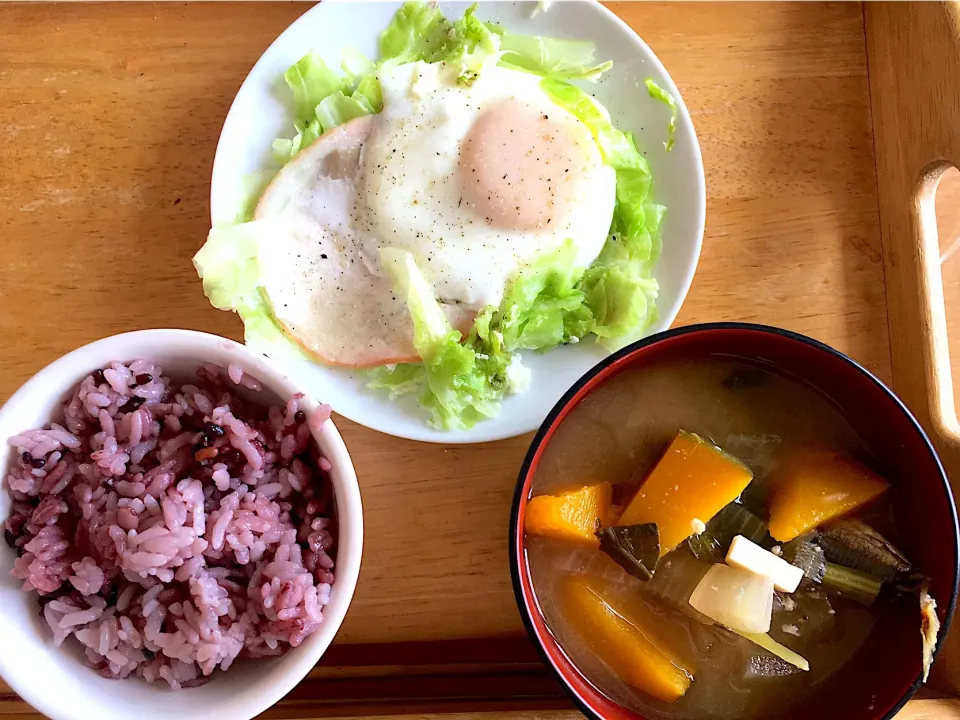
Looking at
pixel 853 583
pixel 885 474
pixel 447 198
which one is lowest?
pixel 853 583

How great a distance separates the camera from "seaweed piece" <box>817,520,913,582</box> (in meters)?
1.12

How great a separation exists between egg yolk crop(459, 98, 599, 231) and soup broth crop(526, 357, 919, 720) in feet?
1.14

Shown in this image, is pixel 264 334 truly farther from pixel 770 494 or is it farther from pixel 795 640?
pixel 795 640

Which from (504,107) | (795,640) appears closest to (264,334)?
(504,107)

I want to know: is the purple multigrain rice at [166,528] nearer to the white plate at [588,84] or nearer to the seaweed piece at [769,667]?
the white plate at [588,84]

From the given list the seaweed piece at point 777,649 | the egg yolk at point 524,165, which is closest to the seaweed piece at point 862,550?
the seaweed piece at point 777,649

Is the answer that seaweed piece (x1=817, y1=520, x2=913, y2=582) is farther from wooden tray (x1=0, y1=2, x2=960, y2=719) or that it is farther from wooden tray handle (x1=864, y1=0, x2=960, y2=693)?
wooden tray (x1=0, y1=2, x2=960, y2=719)

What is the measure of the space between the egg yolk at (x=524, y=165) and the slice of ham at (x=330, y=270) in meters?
0.18

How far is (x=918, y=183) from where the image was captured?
1.34 meters

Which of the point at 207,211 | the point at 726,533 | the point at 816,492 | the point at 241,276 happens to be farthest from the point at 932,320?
the point at 207,211

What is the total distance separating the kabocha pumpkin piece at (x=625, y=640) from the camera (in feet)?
3.66

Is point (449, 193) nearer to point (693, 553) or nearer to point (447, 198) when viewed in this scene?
point (447, 198)

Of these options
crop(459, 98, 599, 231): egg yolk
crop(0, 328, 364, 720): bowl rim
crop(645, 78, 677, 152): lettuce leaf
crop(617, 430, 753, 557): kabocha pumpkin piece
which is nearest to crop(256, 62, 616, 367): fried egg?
crop(459, 98, 599, 231): egg yolk

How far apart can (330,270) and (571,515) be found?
0.59m
